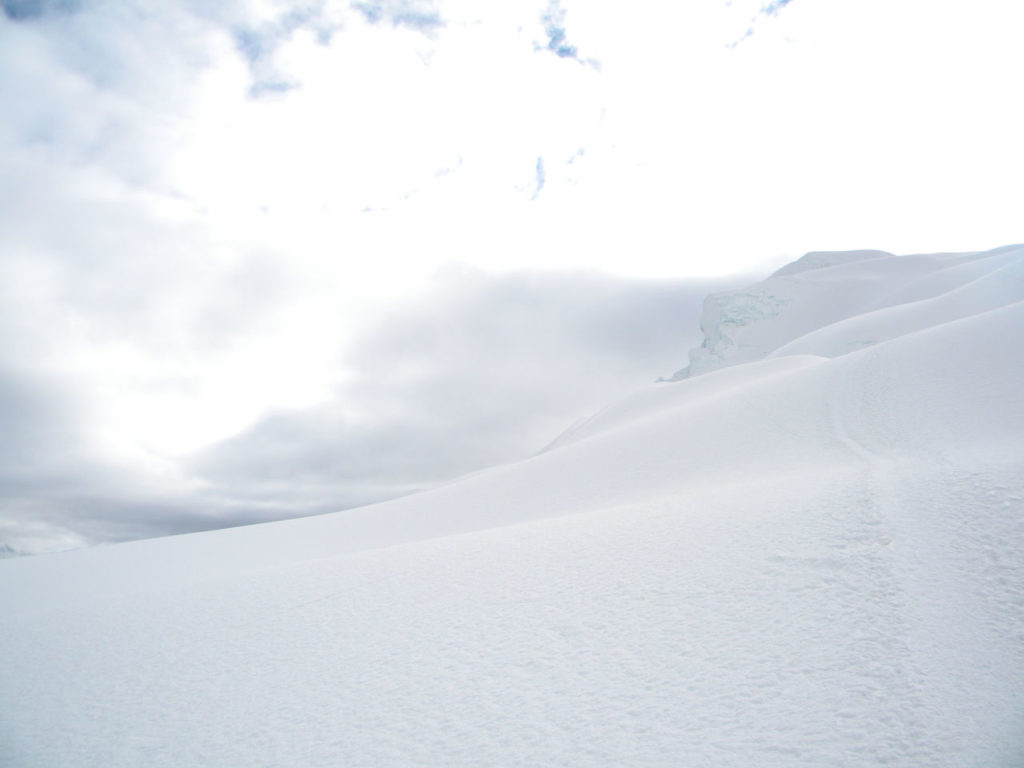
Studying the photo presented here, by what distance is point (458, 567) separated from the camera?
8.35 meters

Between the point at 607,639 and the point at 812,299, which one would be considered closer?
the point at 607,639

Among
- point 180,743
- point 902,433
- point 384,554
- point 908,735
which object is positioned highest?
point 902,433

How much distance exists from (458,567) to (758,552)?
388cm

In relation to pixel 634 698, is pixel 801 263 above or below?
above

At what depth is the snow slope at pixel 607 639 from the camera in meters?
4.13

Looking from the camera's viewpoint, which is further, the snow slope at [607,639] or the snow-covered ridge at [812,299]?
the snow-covered ridge at [812,299]

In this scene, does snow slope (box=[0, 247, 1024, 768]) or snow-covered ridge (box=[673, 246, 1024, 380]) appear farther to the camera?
snow-covered ridge (box=[673, 246, 1024, 380])

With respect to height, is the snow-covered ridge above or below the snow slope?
above

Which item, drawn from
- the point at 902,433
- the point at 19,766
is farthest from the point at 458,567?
the point at 902,433

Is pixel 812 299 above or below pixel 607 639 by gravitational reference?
above

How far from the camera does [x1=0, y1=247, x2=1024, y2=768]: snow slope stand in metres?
4.13

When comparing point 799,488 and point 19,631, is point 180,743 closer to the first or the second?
point 19,631

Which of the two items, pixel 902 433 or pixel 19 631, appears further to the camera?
pixel 902 433

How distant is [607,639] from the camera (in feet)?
18.1
